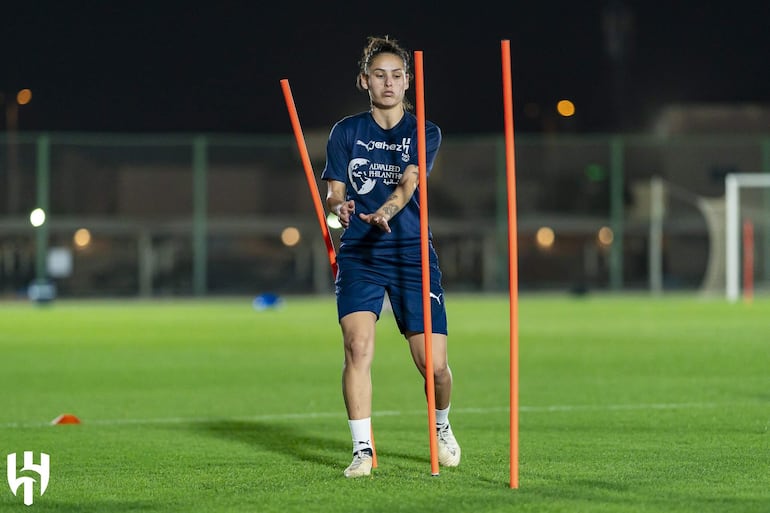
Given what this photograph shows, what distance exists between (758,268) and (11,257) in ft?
64.8

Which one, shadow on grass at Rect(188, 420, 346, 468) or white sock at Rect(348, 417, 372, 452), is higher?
white sock at Rect(348, 417, 372, 452)

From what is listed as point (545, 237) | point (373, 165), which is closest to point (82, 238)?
point (545, 237)

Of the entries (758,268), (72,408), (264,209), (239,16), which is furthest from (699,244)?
(72,408)

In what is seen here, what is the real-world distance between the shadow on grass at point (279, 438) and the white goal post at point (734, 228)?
83.9 feet

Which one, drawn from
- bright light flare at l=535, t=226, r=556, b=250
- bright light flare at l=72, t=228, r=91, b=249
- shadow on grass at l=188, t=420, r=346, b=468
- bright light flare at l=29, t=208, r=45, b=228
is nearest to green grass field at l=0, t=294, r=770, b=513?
shadow on grass at l=188, t=420, r=346, b=468

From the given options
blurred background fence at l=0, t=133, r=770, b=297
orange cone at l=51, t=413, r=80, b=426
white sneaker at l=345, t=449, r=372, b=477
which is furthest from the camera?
blurred background fence at l=0, t=133, r=770, b=297

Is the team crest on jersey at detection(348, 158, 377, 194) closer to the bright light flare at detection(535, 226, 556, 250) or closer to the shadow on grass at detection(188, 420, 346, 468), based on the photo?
the shadow on grass at detection(188, 420, 346, 468)

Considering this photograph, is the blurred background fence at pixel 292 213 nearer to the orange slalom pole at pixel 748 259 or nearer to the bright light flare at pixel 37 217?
the bright light flare at pixel 37 217

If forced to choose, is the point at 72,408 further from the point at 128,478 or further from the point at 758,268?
the point at 758,268

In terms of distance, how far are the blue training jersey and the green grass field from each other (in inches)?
48.5

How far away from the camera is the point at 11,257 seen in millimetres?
38938

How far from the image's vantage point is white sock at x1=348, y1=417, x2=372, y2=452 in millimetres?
7500

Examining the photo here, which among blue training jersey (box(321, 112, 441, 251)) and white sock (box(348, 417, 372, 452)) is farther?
blue training jersey (box(321, 112, 441, 251))

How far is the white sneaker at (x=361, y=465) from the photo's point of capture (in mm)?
7383
